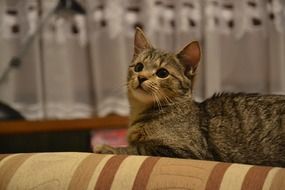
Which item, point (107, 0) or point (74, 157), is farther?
point (107, 0)

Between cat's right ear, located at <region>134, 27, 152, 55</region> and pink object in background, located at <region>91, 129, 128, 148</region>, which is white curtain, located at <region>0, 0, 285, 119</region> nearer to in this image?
pink object in background, located at <region>91, 129, 128, 148</region>

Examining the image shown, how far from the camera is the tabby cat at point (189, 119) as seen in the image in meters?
1.06

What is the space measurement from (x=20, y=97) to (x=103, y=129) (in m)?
0.35

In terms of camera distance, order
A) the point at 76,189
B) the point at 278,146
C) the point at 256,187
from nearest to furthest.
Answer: the point at 256,187, the point at 76,189, the point at 278,146

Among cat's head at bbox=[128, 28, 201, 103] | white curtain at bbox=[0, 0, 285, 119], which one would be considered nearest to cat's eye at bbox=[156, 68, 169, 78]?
cat's head at bbox=[128, 28, 201, 103]

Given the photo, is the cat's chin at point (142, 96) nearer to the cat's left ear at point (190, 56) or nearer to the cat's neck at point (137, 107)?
the cat's neck at point (137, 107)

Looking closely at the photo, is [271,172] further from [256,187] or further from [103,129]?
[103,129]

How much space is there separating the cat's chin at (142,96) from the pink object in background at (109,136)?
0.54 m

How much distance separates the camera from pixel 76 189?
92 centimetres

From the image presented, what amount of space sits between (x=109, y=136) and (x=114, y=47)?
34cm

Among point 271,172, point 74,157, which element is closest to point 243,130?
point 271,172

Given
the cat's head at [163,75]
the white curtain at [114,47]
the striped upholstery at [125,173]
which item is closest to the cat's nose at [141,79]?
the cat's head at [163,75]

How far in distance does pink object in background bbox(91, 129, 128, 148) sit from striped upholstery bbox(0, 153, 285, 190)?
655mm

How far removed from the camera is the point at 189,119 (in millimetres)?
1145
